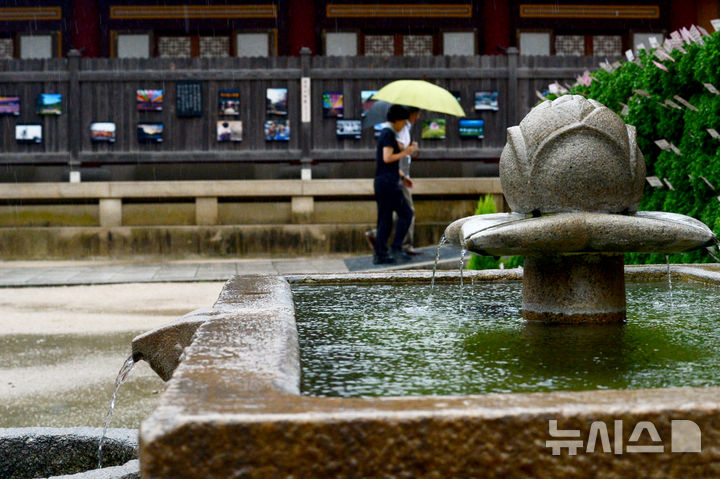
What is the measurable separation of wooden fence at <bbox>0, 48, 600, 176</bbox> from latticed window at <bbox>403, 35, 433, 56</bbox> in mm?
4336

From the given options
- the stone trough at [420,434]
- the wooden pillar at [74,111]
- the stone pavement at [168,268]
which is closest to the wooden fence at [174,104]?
the wooden pillar at [74,111]

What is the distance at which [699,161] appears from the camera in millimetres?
6137

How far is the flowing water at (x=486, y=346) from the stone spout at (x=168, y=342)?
401mm

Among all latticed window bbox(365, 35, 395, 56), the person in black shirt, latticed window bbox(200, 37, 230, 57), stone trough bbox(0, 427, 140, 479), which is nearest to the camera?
stone trough bbox(0, 427, 140, 479)

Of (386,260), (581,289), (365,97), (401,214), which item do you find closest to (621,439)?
(581,289)

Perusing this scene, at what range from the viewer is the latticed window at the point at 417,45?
19125 millimetres

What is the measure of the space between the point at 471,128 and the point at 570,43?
18.3ft

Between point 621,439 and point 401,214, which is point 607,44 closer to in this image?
point 401,214

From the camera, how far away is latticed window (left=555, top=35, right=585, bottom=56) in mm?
19391

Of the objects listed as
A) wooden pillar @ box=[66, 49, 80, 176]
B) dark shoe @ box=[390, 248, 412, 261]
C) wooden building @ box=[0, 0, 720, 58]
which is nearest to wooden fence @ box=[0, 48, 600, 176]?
wooden pillar @ box=[66, 49, 80, 176]

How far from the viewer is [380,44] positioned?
62.7ft

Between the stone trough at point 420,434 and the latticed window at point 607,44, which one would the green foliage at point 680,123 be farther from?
→ the latticed window at point 607,44

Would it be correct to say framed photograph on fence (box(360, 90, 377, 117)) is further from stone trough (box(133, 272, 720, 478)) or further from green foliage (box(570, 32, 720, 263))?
stone trough (box(133, 272, 720, 478))

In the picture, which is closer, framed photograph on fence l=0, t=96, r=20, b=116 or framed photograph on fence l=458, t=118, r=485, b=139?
framed photograph on fence l=0, t=96, r=20, b=116
